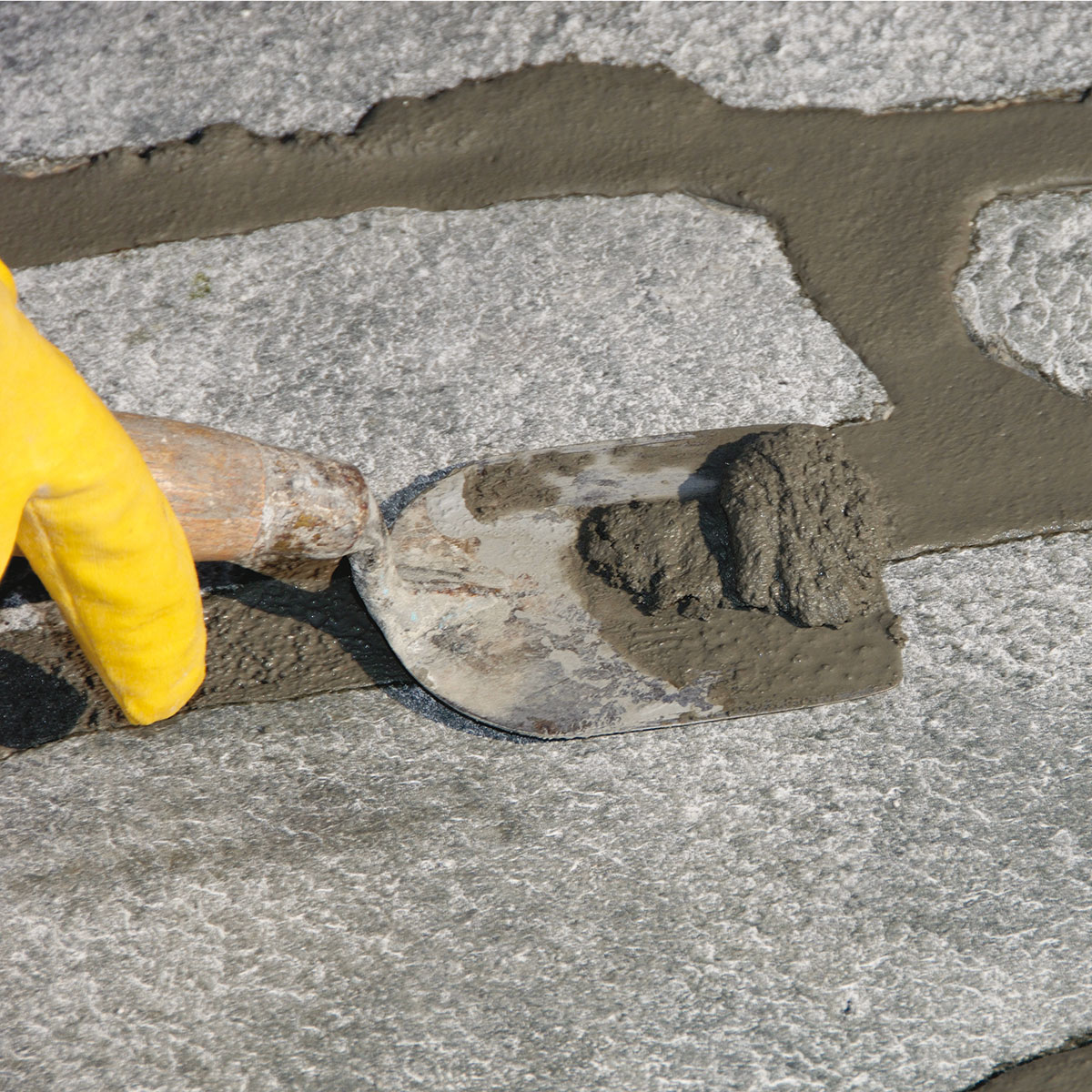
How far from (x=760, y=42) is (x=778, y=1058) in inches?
82.1

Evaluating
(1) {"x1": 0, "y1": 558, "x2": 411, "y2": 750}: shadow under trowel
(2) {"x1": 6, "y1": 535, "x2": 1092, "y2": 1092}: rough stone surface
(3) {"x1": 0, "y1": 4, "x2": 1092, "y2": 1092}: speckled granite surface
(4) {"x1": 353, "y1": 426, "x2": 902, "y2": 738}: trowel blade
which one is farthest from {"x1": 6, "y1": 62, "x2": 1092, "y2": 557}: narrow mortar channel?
(1) {"x1": 0, "y1": 558, "x2": 411, "y2": 750}: shadow under trowel

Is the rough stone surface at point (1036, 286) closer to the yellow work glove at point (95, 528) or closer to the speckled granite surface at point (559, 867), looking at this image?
the speckled granite surface at point (559, 867)

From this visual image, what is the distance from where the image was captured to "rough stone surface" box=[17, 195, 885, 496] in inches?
76.4

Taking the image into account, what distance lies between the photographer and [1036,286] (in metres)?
2.07

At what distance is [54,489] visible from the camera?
115 centimetres

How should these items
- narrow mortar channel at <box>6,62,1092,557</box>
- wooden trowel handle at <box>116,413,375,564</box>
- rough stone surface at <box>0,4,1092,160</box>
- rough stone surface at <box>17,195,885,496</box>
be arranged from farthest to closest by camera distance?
rough stone surface at <box>0,4,1092,160</box> < narrow mortar channel at <box>6,62,1092,557</box> < rough stone surface at <box>17,195,885,496</box> < wooden trowel handle at <box>116,413,375,564</box>

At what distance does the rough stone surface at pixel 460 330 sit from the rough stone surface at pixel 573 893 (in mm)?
512

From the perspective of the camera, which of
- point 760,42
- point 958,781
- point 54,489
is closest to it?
point 54,489

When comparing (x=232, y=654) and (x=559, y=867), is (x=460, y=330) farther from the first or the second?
(x=559, y=867)

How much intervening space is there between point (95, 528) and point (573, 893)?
0.78m

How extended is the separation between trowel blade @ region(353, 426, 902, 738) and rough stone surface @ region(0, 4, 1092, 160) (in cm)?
108

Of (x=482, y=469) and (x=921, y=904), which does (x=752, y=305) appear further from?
(x=921, y=904)

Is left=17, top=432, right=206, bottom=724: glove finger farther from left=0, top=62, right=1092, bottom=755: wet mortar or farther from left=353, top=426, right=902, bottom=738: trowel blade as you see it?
left=0, top=62, right=1092, bottom=755: wet mortar

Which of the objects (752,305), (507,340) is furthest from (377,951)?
(752,305)
